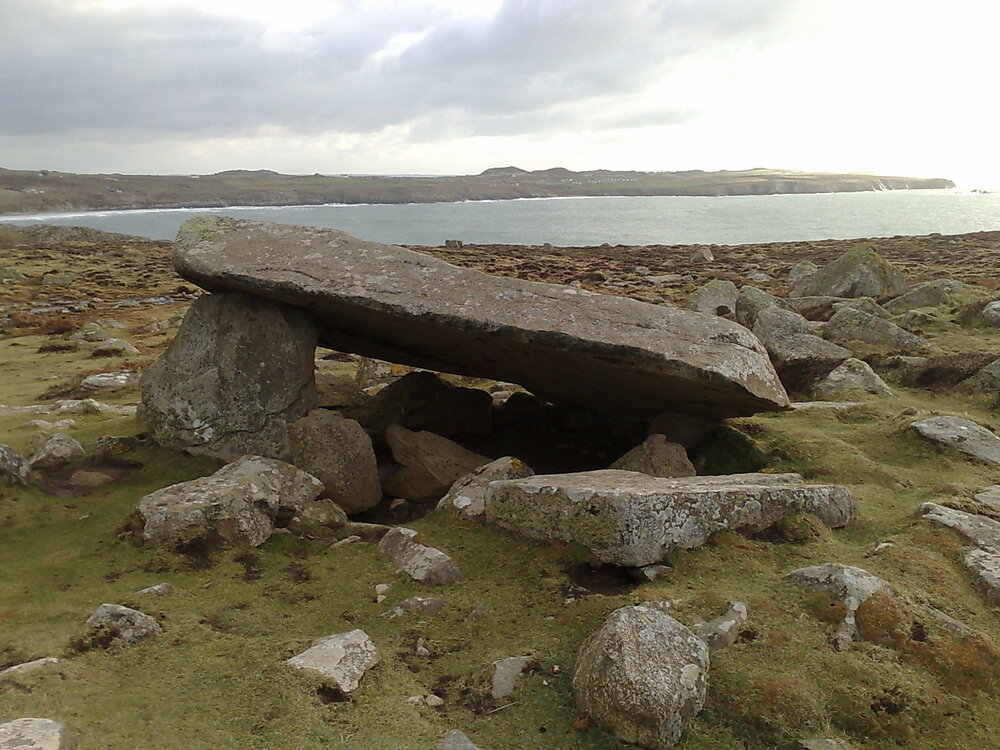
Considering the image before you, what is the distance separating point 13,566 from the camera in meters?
6.77

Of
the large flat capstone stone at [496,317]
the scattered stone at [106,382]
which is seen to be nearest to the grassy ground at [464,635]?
the large flat capstone stone at [496,317]

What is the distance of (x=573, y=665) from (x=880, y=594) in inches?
95.5

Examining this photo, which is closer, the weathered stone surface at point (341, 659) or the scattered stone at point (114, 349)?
the weathered stone surface at point (341, 659)

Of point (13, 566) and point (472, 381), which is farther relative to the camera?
point (472, 381)

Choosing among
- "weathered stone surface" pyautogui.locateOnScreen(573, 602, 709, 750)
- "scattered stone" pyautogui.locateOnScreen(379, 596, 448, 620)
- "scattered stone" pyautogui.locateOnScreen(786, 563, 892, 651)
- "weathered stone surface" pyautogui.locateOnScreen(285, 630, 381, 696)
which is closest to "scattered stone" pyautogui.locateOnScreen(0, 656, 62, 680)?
"weathered stone surface" pyautogui.locateOnScreen(285, 630, 381, 696)

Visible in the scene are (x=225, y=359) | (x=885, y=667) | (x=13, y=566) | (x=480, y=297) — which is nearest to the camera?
(x=885, y=667)

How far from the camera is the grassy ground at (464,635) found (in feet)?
14.5

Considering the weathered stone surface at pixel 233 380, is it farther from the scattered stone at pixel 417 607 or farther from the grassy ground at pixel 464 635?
the scattered stone at pixel 417 607

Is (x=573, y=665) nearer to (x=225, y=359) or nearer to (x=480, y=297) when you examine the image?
(x=480, y=297)

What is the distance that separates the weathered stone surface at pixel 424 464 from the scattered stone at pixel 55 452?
3.92 metres

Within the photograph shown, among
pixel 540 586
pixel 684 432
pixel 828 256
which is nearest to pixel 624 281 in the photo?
pixel 828 256

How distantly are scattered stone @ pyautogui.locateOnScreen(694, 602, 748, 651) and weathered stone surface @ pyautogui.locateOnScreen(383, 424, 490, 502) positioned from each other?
181 inches

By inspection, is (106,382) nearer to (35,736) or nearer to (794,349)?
(35,736)

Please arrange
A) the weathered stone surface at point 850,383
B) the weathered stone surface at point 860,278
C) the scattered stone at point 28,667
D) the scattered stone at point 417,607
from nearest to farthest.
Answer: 1. the scattered stone at point 28,667
2. the scattered stone at point 417,607
3. the weathered stone surface at point 850,383
4. the weathered stone surface at point 860,278
